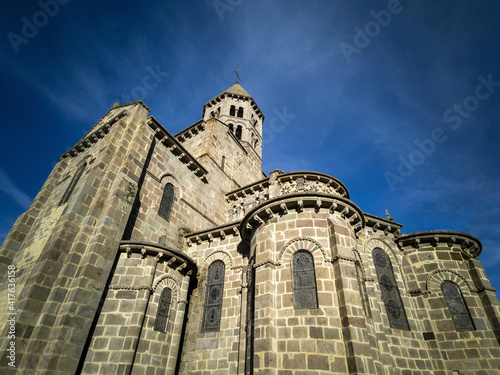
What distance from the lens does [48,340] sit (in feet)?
24.9

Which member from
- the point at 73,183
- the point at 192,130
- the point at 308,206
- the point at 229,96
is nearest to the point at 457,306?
the point at 308,206

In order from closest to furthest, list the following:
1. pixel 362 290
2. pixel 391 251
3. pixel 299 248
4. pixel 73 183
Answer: pixel 299 248
pixel 362 290
pixel 391 251
pixel 73 183

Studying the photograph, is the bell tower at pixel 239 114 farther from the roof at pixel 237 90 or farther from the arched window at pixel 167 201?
the arched window at pixel 167 201

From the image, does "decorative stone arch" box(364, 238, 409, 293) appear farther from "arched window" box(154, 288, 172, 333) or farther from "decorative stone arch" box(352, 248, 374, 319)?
"arched window" box(154, 288, 172, 333)

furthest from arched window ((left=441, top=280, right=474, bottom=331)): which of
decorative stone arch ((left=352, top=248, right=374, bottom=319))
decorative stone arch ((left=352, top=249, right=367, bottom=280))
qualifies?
decorative stone arch ((left=352, top=248, right=374, bottom=319))

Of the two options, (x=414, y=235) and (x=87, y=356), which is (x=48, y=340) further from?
(x=414, y=235)

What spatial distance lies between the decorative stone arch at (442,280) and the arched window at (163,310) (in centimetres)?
1047

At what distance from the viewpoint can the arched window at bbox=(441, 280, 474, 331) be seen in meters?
10.3

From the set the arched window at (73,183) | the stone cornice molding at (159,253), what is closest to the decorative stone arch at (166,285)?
the stone cornice molding at (159,253)

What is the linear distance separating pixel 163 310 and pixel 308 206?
21.6ft

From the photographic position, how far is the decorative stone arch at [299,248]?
28.9ft

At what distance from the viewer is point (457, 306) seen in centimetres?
1076

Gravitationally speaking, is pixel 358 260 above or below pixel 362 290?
above

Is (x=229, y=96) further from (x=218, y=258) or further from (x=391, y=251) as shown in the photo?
(x=391, y=251)
